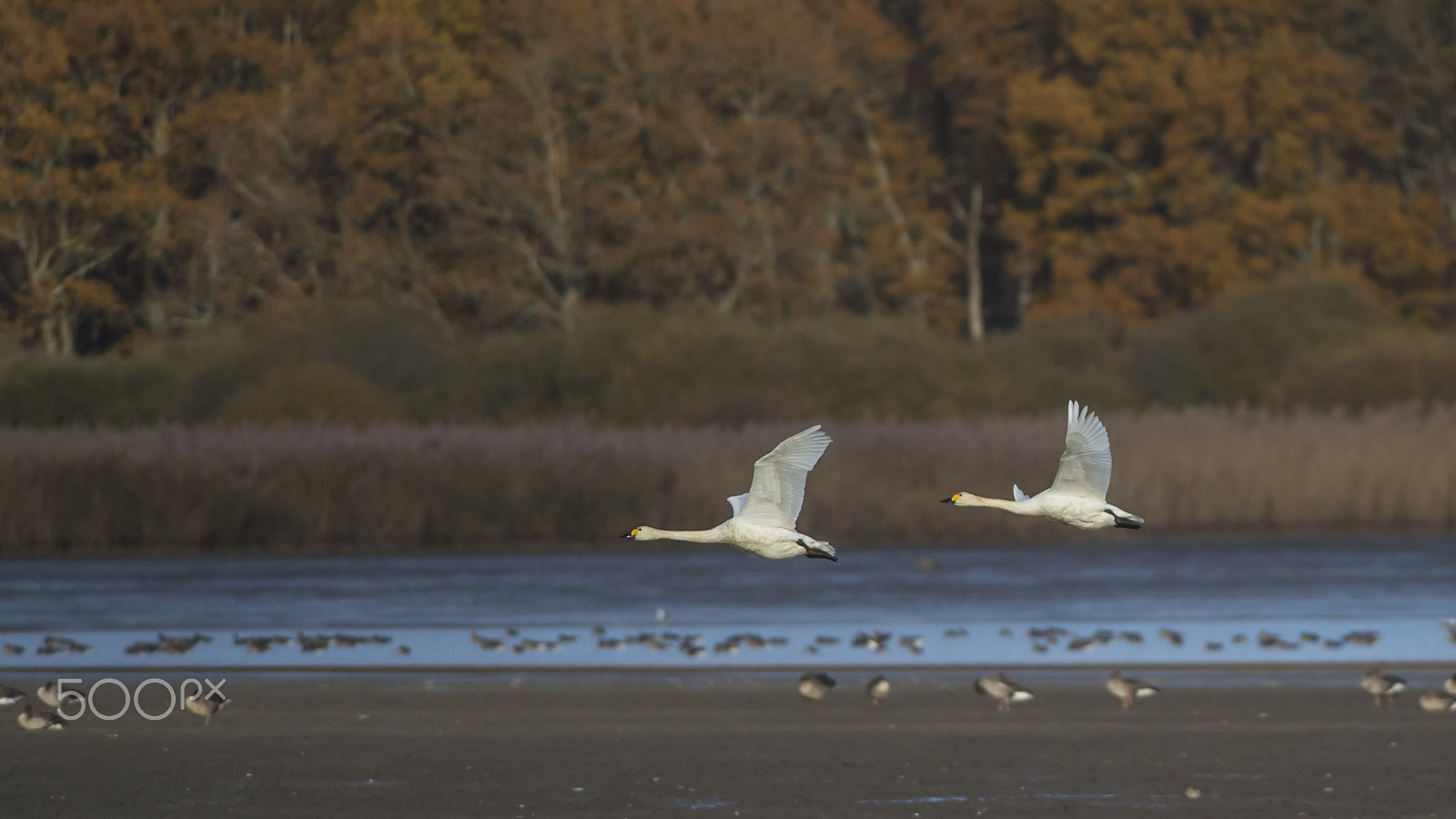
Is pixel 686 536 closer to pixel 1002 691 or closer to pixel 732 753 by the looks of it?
pixel 732 753

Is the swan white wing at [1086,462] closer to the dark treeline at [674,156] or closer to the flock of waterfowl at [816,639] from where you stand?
the flock of waterfowl at [816,639]

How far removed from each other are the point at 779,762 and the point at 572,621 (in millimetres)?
9610

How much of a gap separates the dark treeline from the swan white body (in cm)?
3729

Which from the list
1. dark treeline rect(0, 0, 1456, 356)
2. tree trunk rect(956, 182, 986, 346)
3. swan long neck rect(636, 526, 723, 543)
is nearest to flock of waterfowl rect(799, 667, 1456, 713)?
swan long neck rect(636, 526, 723, 543)

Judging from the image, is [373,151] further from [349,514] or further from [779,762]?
[779,762]

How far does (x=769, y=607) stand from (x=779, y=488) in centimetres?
1820

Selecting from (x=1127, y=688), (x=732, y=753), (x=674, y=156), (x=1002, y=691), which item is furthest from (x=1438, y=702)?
(x=674, y=156)

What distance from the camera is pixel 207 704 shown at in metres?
18.8

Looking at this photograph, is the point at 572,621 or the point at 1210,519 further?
the point at 1210,519

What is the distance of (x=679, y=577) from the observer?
32031 millimetres

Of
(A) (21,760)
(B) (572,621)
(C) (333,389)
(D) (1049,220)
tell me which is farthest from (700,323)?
(A) (21,760)

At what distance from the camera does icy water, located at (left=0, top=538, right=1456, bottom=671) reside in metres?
23.1

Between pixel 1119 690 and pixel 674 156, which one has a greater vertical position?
pixel 674 156

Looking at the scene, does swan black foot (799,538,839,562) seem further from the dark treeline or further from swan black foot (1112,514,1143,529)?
the dark treeline
